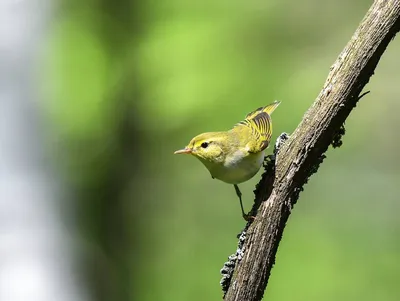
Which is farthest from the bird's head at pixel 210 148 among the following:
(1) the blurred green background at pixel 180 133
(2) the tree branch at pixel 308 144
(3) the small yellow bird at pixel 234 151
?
(1) the blurred green background at pixel 180 133

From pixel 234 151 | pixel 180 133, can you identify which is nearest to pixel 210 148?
pixel 234 151

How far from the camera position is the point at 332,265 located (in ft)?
20.7

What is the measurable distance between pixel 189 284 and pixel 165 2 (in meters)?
3.52

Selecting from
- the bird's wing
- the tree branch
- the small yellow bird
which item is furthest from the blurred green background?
the tree branch

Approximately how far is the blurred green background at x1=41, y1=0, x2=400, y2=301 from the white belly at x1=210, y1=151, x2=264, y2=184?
437 centimetres

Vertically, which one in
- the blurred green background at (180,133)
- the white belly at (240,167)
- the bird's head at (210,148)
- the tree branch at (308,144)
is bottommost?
the tree branch at (308,144)

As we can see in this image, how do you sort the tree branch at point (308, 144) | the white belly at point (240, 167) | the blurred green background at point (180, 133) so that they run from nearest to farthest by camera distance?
the tree branch at point (308, 144) < the white belly at point (240, 167) < the blurred green background at point (180, 133)

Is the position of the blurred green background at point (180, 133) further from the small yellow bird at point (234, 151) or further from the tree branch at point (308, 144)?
the tree branch at point (308, 144)

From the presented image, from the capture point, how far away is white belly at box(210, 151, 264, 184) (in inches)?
88.7

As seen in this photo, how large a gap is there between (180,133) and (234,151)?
4887 millimetres

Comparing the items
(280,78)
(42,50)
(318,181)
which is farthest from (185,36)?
(318,181)

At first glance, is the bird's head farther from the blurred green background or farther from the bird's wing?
the blurred green background

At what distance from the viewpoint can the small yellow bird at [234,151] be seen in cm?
226

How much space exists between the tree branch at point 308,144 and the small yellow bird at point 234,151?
0.38 metres
